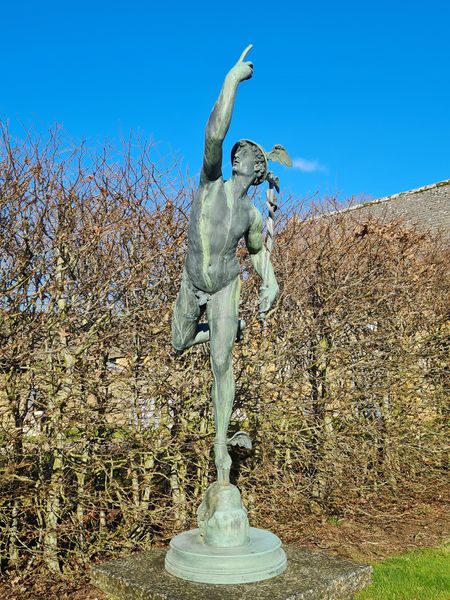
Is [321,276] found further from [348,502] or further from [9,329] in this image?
[9,329]

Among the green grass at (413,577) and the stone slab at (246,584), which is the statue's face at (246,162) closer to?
the stone slab at (246,584)

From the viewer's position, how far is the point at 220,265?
3.75 m

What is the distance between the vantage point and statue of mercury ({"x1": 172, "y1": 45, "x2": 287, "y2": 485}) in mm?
3678

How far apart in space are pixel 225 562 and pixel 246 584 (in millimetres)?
162

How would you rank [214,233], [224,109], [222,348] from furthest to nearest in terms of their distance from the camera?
1. [222,348]
2. [214,233]
3. [224,109]

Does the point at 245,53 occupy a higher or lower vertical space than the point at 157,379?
higher

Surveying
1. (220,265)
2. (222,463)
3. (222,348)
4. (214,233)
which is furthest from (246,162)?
(222,463)

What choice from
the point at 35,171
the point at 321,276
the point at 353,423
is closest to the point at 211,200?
the point at 35,171

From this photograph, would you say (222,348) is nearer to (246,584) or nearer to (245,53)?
(246,584)

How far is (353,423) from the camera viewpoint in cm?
773

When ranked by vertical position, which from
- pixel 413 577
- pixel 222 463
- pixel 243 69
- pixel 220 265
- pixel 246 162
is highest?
pixel 243 69

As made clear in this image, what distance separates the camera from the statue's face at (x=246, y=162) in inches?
149

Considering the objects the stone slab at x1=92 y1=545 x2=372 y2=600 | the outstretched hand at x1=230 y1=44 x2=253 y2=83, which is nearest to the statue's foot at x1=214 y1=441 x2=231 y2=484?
the stone slab at x1=92 y1=545 x2=372 y2=600

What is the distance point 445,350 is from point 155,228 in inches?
214
